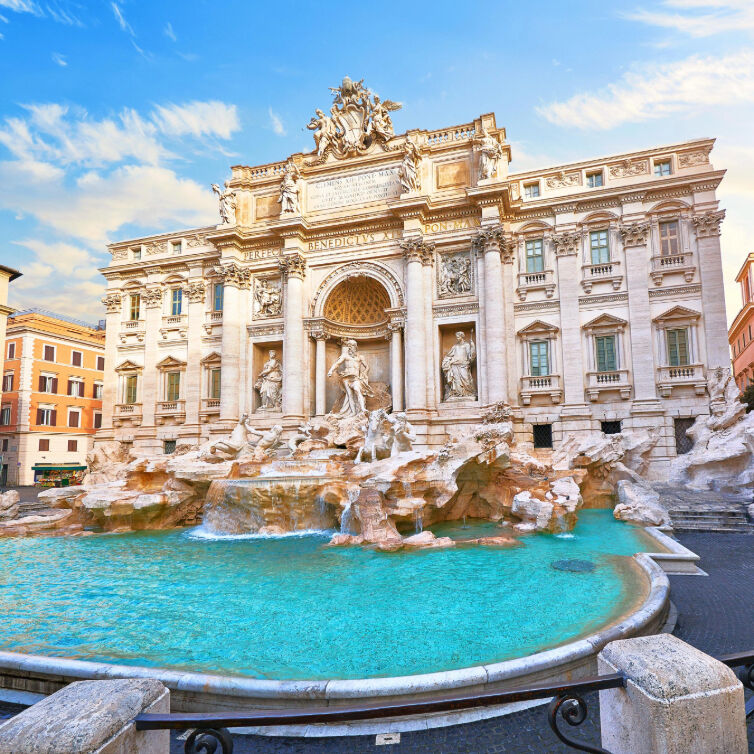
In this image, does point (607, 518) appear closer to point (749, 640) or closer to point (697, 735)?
point (749, 640)

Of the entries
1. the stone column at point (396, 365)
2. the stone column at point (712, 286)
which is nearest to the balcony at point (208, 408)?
the stone column at point (396, 365)

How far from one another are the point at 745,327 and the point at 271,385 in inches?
1338

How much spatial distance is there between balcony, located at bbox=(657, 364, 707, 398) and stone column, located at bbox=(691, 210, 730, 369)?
0.50 m

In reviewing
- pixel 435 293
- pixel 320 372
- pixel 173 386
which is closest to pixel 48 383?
pixel 173 386

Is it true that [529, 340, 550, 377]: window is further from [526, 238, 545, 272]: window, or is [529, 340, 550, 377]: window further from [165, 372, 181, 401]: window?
[165, 372, 181, 401]: window

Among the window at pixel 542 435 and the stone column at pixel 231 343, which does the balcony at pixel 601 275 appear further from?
the stone column at pixel 231 343

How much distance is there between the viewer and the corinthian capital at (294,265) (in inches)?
885

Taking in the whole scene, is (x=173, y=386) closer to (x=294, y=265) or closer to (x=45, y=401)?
(x=294, y=265)

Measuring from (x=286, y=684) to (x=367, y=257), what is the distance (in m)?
20.0

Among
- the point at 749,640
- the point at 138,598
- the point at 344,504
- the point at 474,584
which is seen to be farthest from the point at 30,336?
the point at 749,640

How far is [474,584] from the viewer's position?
704 cm

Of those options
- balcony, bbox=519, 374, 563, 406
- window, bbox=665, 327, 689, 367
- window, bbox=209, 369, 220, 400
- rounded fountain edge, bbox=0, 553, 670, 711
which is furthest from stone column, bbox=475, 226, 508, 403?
rounded fountain edge, bbox=0, 553, 670, 711

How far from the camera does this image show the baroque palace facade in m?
19.0

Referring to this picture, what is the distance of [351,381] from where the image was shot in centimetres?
2102
